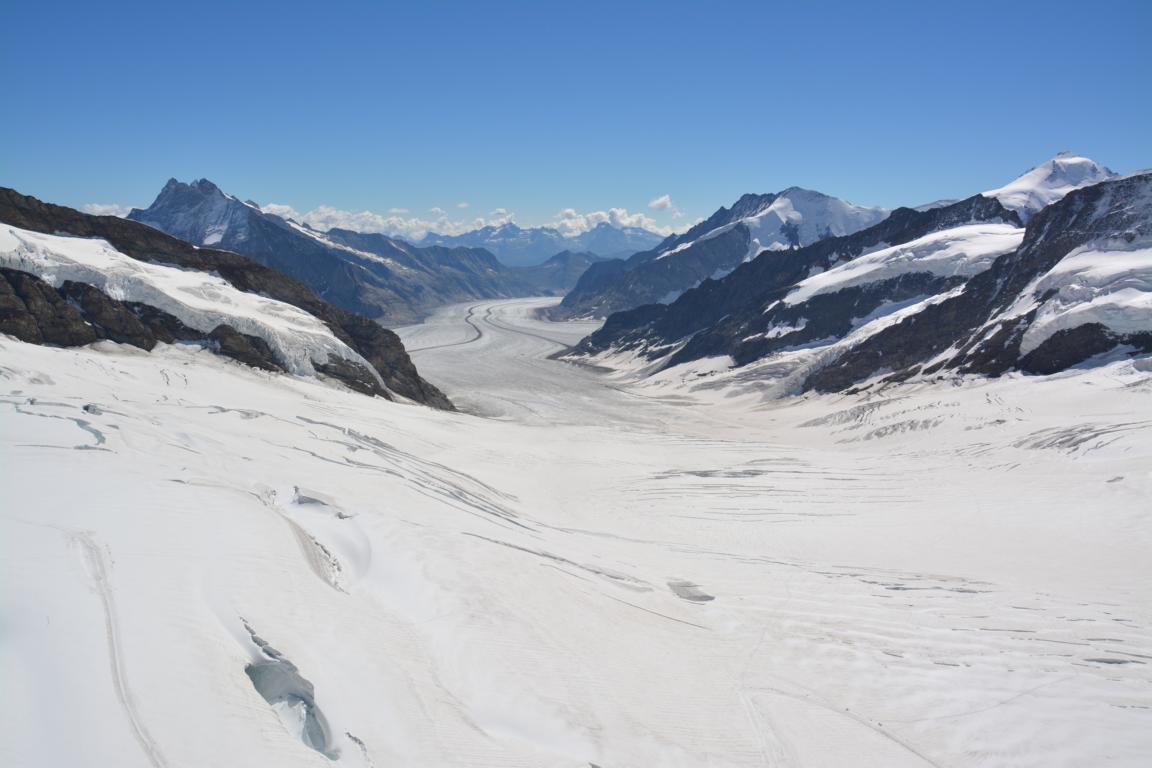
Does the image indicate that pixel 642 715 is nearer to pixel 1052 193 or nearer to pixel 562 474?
pixel 562 474

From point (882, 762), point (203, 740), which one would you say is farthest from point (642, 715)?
point (203, 740)

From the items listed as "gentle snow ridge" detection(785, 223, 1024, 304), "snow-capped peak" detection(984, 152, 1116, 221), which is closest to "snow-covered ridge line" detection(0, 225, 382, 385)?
"gentle snow ridge" detection(785, 223, 1024, 304)

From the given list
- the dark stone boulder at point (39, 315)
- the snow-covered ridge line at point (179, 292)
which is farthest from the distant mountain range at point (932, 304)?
the dark stone boulder at point (39, 315)

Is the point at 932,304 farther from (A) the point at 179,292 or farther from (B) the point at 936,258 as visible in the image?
(A) the point at 179,292

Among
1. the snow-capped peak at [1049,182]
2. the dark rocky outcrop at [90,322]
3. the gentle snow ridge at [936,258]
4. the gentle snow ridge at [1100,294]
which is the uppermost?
the snow-capped peak at [1049,182]

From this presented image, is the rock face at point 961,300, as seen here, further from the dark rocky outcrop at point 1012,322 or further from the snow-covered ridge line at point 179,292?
the snow-covered ridge line at point 179,292

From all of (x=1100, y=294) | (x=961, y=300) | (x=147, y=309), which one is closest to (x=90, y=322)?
(x=147, y=309)
